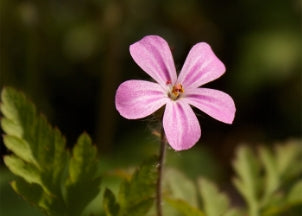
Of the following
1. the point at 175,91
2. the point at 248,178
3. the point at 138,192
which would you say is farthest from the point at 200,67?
the point at 248,178

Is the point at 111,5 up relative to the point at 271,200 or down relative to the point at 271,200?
up

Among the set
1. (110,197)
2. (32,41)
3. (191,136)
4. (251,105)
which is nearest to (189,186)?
(110,197)

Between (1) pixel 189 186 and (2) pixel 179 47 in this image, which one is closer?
(1) pixel 189 186

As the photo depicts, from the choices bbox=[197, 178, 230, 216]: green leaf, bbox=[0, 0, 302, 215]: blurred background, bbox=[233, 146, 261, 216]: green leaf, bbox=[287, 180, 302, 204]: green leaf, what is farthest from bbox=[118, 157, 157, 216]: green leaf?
bbox=[0, 0, 302, 215]: blurred background

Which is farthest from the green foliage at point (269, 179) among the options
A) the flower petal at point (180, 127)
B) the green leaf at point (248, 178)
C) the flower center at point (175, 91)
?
the flower petal at point (180, 127)

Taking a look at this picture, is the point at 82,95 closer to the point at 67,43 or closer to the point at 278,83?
the point at 67,43

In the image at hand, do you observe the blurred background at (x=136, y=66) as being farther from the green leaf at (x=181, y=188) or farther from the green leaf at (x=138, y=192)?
the green leaf at (x=138, y=192)
